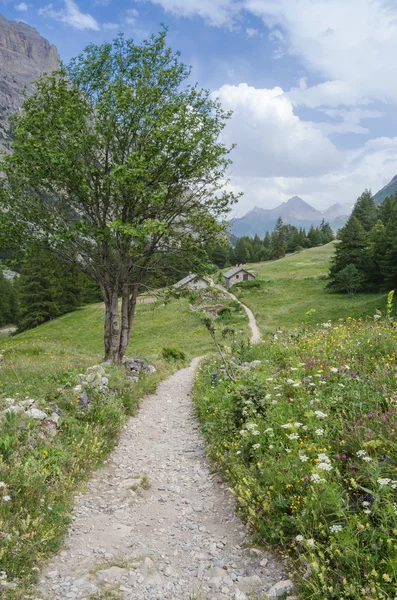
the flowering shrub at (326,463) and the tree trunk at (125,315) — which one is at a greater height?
the tree trunk at (125,315)

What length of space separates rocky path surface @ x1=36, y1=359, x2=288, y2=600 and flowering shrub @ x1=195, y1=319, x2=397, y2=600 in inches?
18.6

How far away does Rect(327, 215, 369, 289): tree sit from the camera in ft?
191

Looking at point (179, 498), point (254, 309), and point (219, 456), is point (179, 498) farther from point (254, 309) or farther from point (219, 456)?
point (254, 309)

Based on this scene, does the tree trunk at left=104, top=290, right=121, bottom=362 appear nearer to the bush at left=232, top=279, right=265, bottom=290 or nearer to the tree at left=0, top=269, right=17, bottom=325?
the bush at left=232, top=279, right=265, bottom=290

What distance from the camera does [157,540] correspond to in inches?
220

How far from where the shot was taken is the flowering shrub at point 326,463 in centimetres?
390

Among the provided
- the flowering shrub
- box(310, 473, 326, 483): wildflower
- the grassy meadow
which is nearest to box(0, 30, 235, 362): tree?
the grassy meadow

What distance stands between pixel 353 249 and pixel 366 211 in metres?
50.4

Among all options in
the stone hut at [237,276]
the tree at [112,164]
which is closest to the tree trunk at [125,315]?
the tree at [112,164]

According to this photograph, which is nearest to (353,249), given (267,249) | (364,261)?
(364,261)

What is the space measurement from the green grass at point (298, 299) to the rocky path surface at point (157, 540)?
25422 mm

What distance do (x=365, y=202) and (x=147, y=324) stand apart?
8562 cm

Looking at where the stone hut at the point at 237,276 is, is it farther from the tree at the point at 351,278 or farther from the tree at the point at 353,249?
the tree at the point at 351,278

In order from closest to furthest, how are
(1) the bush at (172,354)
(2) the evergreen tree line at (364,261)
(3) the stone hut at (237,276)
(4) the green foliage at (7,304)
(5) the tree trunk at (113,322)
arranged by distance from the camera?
(5) the tree trunk at (113,322) → (1) the bush at (172,354) → (2) the evergreen tree line at (364,261) → (3) the stone hut at (237,276) → (4) the green foliage at (7,304)
